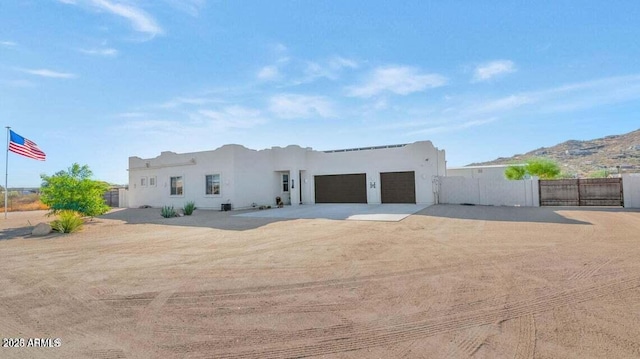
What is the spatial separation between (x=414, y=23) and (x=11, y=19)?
1263 centimetres

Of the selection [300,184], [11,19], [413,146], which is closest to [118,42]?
[11,19]

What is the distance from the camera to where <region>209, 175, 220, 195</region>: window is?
20219mm

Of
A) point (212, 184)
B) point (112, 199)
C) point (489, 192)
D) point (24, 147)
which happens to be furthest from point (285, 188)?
point (112, 199)

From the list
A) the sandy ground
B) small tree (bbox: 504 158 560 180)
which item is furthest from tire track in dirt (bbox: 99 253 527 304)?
small tree (bbox: 504 158 560 180)

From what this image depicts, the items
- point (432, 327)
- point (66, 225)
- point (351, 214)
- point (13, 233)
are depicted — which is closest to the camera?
point (432, 327)

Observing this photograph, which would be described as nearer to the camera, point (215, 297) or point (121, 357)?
point (121, 357)

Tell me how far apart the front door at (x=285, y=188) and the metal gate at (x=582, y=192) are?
16436 mm

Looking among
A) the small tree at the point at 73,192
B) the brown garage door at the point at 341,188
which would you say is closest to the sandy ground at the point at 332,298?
the small tree at the point at 73,192

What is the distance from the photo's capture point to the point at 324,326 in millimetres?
3594

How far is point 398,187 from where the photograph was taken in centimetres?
2136

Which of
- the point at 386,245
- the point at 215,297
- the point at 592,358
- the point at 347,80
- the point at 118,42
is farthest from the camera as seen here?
the point at 347,80

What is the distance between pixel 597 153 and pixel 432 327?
3544 inches

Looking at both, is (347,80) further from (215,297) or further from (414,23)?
(215,297)

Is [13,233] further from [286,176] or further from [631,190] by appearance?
[631,190]
